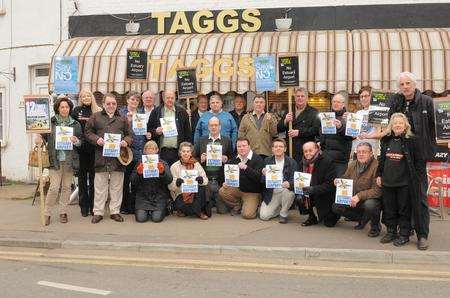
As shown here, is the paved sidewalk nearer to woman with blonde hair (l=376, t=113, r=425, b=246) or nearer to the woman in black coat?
the woman in black coat

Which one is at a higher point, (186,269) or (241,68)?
(241,68)

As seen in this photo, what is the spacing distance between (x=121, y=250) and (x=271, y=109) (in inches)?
238

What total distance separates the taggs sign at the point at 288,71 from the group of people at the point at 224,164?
1.70ft

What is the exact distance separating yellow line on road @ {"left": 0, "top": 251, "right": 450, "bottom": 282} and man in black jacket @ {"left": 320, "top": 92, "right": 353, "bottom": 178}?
8.76ft

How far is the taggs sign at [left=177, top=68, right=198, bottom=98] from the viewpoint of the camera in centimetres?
1073

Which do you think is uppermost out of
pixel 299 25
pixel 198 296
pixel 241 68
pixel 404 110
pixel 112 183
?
pixel 299 25

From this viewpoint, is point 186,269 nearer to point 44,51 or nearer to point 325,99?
point 325,99

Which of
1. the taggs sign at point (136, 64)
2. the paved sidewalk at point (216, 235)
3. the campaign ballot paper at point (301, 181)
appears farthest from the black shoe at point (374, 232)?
the taggs sign at point (136, 64)

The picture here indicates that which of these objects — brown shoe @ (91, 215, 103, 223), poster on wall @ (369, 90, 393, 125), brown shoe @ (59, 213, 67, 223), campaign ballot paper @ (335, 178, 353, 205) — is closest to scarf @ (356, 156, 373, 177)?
campaign ballot paper @ (335, 178, 353, 205)

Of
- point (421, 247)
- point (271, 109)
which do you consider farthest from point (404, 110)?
point (271, 109)

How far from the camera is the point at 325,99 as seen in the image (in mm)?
12383

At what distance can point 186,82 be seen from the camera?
423 inches

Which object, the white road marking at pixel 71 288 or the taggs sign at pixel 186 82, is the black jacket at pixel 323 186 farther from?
the white road marking at pixel 71 288

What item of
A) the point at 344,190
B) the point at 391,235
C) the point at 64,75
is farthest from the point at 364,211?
the point at 64,75
